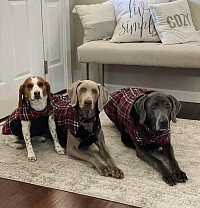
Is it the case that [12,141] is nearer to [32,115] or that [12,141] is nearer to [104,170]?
[32,115]

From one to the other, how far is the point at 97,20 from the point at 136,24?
399 millimetres

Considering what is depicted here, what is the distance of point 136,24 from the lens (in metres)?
3.53

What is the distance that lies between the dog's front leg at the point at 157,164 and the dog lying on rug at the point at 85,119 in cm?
19

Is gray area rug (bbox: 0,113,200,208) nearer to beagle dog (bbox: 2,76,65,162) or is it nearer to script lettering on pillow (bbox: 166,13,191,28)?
beagle dog (bbox: 2,76,65,162)

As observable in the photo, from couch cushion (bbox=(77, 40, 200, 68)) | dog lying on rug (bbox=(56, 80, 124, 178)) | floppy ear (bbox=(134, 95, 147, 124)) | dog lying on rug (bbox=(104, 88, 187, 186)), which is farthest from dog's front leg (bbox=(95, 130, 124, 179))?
couch cushion (bbox=(77, 40, 200, 68))

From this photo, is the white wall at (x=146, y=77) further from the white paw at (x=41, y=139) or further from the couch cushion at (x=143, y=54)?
the white paw at (x=41, y=139)

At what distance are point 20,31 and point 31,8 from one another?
28 centimetres

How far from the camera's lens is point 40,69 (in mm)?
3645

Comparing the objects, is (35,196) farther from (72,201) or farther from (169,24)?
(169,24)

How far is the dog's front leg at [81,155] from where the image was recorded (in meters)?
2.06

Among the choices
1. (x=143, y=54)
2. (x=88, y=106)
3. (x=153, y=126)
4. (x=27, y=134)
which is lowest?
(x=27, y=134)

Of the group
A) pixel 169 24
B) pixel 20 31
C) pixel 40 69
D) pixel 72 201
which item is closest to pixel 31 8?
pixel 20 31

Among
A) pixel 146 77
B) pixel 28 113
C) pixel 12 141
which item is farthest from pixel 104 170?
pixel 146 77

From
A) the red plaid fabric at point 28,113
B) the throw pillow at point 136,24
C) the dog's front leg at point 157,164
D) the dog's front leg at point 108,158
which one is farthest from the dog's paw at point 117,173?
the throw pillow at point 136,24
